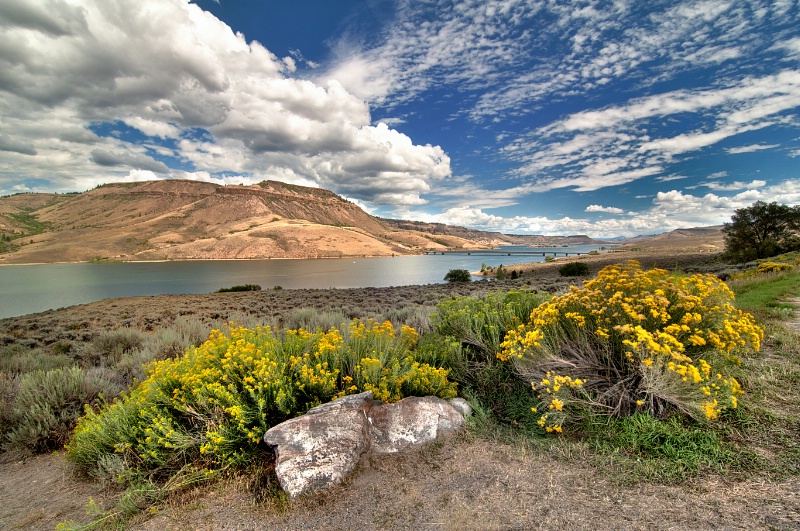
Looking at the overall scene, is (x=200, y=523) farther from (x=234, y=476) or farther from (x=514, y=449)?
(x=514, y=449)

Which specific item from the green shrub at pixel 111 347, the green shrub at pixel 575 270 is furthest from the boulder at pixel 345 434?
the green shrub at pixel 575 270

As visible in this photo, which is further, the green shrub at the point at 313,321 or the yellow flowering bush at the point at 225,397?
the green shrub at the point at 313,321

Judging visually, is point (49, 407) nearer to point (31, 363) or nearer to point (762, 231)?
point (31, 363)

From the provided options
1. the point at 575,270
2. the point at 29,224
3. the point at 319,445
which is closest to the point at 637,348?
the point at 319,445

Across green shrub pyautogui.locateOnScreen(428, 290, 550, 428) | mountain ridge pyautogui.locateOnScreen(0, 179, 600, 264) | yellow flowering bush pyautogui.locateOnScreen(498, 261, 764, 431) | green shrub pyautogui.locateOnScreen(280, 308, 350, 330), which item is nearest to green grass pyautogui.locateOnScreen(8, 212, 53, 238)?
mountain ridge pyautogui.locateOnScreen(0, 179, 600, 264)

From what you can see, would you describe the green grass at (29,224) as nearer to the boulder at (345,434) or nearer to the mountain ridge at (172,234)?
the mountain ridge at (172,234)

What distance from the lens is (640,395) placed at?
372cm

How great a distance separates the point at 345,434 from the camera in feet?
11.3

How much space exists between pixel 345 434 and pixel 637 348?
302 centimetres

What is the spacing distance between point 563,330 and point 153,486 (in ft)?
15.6

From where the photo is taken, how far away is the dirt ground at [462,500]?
2.46 meters

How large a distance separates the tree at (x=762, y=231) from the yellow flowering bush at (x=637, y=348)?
1407 inches

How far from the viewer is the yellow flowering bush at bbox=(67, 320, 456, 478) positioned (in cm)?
349

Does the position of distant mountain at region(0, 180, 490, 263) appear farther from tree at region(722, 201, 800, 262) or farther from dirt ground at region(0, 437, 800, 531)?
dirt ground at region(0, 437, 800, 531)
